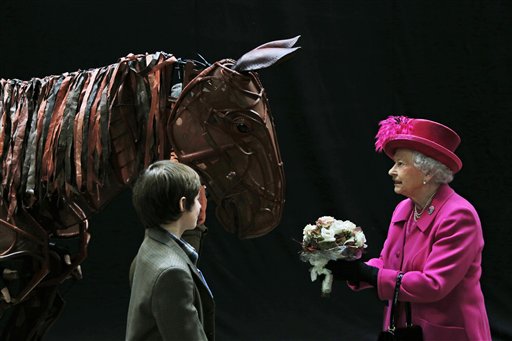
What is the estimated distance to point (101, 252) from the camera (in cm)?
398

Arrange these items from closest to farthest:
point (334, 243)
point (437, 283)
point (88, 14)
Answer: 1. point (437, 283)
2. point (334, 243)
3. point (88, 14)

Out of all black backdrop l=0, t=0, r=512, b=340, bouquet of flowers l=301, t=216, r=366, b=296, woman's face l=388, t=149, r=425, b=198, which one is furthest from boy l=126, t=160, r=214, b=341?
black backdrop l=0, t=0, r=512, b=340

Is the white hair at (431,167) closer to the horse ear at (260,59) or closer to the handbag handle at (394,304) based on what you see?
the handbag handle at (394,304)

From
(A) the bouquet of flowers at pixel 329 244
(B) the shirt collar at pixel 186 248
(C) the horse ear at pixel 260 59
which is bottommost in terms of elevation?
(A) the bouquet of flowers at pixel 329 244

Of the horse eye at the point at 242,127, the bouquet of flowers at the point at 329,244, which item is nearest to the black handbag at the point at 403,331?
the bouquet of flowers at the point at 329,244

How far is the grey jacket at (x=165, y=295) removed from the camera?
5.15ft

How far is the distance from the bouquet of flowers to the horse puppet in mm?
198

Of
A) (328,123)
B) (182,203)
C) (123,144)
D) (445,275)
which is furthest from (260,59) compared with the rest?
(328,123)

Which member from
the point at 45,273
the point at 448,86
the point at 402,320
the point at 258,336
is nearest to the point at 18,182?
the point at 45,273

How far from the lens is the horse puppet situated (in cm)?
212

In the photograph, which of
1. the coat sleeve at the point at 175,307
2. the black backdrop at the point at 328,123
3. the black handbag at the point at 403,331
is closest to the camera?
the coat sleeve at the point at 175,307

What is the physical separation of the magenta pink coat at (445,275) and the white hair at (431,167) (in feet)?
0.17

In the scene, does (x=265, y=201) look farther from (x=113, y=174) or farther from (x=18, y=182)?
(x=18, y=182)

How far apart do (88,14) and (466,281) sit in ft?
8.81
